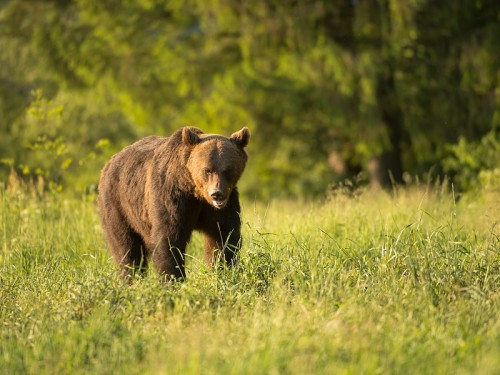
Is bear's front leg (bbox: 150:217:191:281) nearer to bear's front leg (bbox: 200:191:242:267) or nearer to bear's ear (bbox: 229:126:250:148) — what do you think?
bear's front leg (bbox: 200:191:242:267)

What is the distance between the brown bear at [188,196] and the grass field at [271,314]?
23 centimetres

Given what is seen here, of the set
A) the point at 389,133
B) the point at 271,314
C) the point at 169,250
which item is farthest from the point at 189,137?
the point at 389,133

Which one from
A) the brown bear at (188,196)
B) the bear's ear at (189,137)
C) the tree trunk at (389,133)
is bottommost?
the tree trunk at (389,133)

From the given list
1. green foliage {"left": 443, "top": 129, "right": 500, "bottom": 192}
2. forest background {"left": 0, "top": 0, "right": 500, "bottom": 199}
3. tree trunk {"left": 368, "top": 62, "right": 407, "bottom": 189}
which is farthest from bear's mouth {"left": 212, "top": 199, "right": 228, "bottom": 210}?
tree trunk {"left": 368, "top": 62, "right": 407, "bottom": 189}

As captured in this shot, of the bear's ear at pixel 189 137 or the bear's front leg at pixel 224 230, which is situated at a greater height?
the bear's ear at pixel 189 137

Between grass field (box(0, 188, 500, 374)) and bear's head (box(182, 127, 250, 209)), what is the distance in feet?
1.64

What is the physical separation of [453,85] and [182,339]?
13032 millimetres

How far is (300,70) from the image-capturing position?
16.9 meters

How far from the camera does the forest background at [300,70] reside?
16.3 m

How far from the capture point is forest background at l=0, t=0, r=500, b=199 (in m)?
16.3

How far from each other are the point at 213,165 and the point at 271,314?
1.64 m

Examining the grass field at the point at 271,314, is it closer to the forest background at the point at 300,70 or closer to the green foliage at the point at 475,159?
the green foliage at the point at 475,159

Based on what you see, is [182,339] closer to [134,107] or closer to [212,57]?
[212,57]

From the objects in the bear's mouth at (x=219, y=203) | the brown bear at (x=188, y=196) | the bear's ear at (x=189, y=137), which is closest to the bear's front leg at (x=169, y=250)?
the brown bear at (x=188, y=196)
